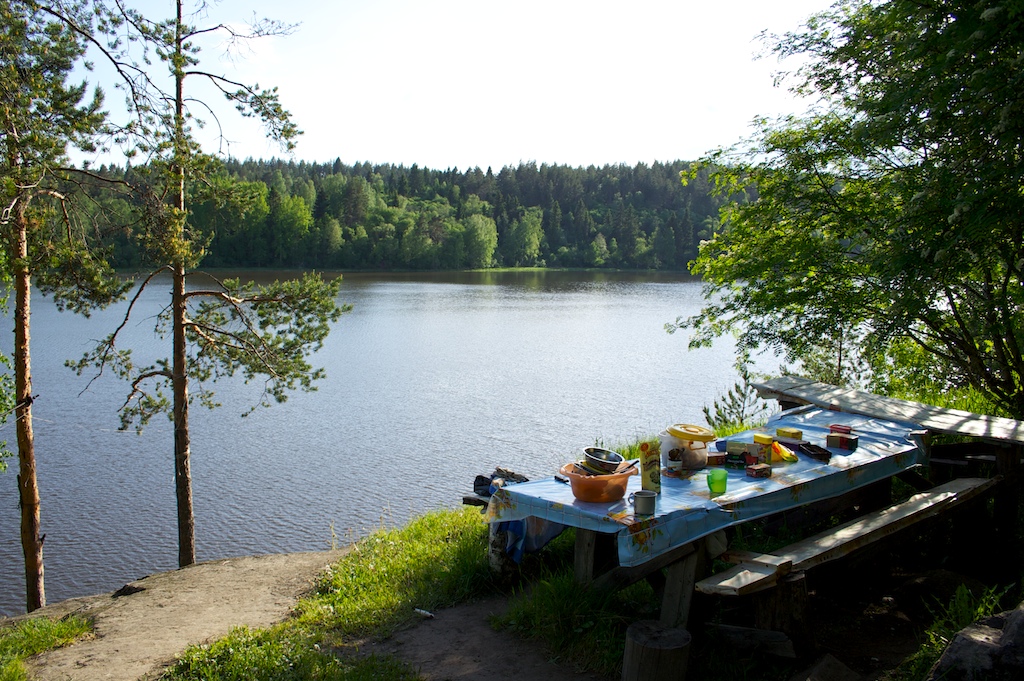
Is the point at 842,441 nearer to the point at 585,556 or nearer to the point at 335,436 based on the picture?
the point at 585,556

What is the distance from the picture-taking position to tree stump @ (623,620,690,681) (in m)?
3.23

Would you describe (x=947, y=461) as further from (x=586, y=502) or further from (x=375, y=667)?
(x=375, y=667)

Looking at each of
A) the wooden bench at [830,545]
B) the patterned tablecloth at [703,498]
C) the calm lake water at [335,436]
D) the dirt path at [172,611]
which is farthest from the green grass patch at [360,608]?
the calm lake water at [335,436]

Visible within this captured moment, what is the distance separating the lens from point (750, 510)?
12.3 feet

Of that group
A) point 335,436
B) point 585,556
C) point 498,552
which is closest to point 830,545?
point 585,556

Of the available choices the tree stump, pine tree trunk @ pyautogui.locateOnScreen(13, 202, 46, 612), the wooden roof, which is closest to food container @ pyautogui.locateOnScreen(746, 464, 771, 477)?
the tree stump

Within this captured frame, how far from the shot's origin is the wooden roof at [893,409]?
16.2ft

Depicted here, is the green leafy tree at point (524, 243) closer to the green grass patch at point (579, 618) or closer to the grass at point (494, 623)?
the grass at point (494, 623)

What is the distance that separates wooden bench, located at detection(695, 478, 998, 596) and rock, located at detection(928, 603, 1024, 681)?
759mm

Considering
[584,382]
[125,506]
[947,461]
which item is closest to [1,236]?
[125,506]

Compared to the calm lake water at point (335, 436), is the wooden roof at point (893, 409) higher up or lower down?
higher up

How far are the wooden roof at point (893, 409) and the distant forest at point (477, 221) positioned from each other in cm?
5334

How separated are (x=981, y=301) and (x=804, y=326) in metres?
1.59

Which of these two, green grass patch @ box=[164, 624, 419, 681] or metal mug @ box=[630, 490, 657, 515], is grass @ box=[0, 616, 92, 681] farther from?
metal mug @ box=[630, 490, 657, 515]
